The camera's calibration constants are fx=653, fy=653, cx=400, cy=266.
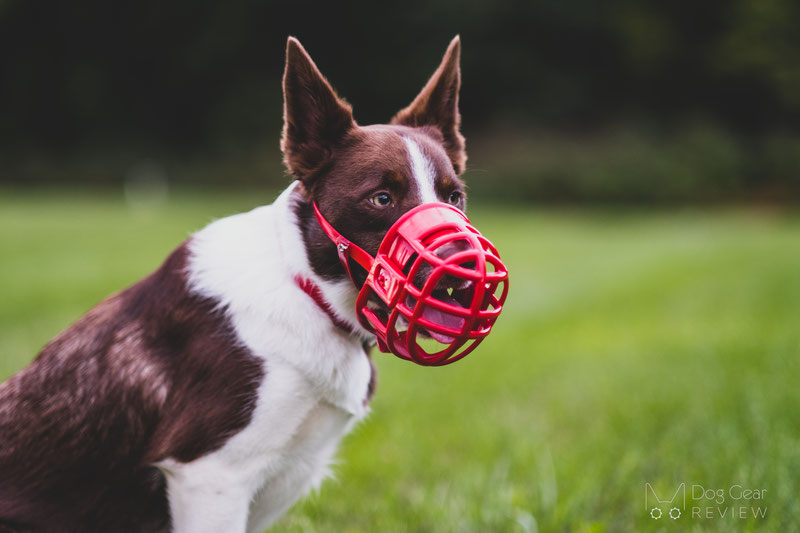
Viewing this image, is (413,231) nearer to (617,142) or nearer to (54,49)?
(617,142)

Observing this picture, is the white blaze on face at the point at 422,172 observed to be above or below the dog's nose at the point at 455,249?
above

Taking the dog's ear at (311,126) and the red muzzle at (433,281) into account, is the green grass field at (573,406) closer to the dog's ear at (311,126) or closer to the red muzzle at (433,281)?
the red muzzle at (433,281)

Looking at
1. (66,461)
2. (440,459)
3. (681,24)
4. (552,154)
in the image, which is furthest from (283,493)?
(681,24)

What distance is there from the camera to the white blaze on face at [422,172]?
2.12 metres

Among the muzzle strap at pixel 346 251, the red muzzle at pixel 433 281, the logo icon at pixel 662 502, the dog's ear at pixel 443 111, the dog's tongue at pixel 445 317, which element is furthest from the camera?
the logo icon at pixel 662 502

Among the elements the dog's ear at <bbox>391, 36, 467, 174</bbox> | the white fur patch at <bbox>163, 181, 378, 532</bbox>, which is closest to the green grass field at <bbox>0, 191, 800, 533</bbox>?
the white fur patch at <bbox>163, 181, 378, 532</bbox>

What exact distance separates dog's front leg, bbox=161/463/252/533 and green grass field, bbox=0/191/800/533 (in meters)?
0.89

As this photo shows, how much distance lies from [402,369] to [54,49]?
35.9m

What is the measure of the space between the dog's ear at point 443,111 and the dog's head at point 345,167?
0.92ft

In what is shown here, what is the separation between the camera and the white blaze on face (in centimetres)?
212

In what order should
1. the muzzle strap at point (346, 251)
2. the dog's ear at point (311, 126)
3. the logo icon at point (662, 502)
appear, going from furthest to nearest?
the logo icon at point (662, 502)
the dog's ear at point (311, 126)
the muzzle strap at point (346, 251)

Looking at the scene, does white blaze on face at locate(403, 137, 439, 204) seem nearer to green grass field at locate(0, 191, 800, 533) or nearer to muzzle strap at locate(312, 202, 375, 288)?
muzzle strap at locate(312, 202, 375, 288)

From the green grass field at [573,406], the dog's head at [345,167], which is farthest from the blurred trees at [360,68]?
the dog's head at [345,167]

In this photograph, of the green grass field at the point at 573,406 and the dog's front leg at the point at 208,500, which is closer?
the dog's front leg at the point at 208,500
